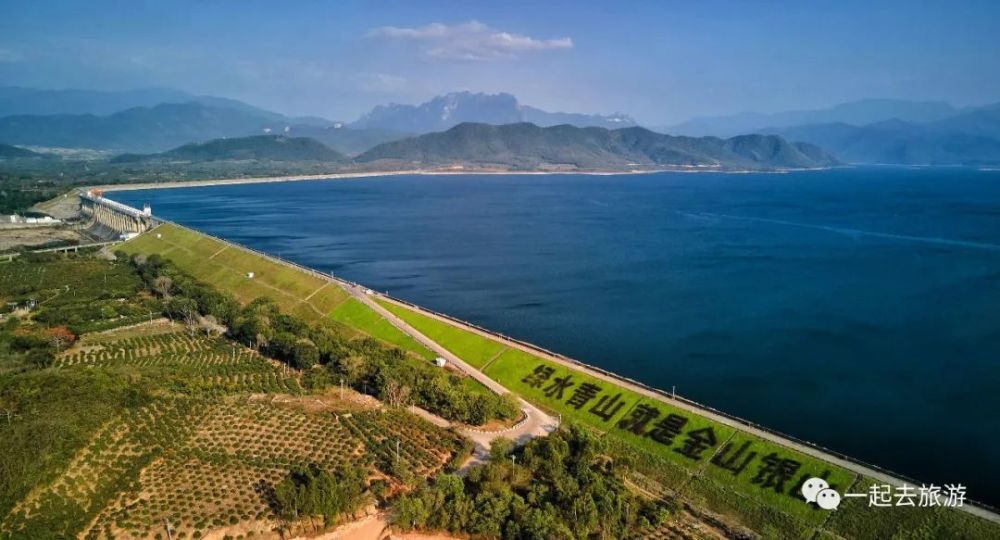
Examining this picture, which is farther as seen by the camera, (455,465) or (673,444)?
(673,444)

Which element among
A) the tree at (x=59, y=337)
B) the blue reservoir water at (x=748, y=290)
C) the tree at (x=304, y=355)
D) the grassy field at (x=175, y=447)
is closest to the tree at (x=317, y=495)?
the grassy field at (x=175, y=447)

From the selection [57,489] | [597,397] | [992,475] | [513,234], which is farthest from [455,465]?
[513,234]

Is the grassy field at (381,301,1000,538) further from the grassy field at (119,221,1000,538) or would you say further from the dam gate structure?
the dam gate structure

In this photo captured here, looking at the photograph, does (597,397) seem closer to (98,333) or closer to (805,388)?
(805,388)

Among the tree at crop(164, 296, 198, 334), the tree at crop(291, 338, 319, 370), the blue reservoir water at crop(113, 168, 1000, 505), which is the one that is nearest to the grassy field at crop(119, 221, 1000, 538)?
the blue reservoir water at crop(113, 168, 1000, 505)

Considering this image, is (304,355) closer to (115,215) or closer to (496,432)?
(496,432)

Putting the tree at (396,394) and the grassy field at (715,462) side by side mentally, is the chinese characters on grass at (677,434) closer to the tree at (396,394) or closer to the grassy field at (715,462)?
the grassy field at (715,462)
